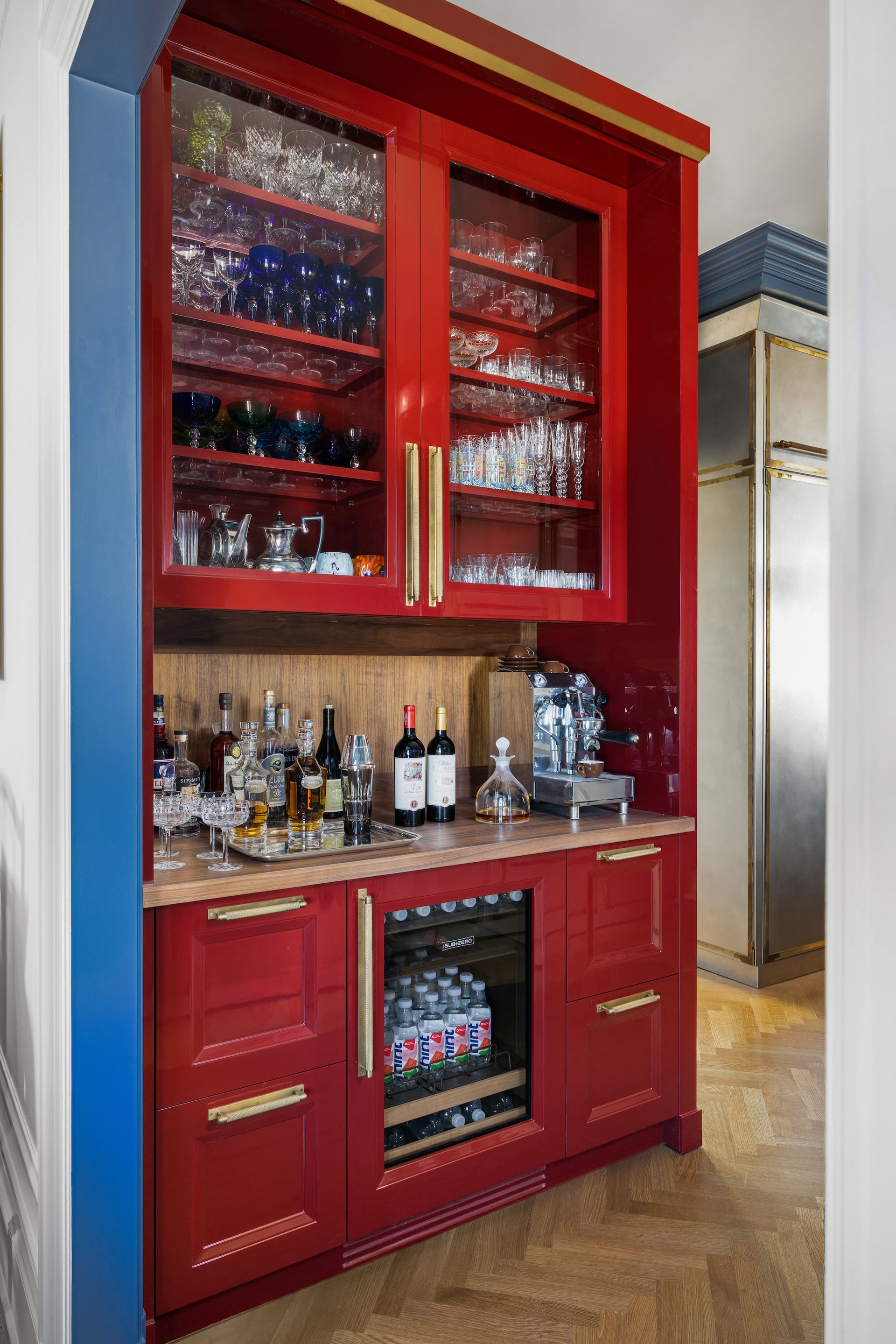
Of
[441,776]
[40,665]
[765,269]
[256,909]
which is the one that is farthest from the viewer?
Result: [765,269]

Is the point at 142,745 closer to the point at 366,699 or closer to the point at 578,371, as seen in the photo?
the point at 366,699

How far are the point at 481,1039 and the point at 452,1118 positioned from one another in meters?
0.19

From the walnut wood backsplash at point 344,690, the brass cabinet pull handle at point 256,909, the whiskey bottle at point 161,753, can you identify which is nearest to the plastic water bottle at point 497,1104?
the brass cabinet pull handle at point 256,909

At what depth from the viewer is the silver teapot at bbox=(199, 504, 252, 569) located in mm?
1767

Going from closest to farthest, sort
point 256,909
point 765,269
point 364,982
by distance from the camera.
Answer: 1. point 256,909
2. point 364,982
3. point 765,269

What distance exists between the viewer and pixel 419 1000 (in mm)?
1926

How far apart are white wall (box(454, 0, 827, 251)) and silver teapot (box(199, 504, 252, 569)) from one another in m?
1.52

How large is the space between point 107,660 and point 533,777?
1286 millimetres

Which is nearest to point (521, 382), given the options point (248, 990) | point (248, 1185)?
point (248, 990)

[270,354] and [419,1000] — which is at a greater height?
[270,354]

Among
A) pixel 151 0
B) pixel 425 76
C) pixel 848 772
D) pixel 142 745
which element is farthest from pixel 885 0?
pixel 425 76

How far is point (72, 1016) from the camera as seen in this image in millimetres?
1292

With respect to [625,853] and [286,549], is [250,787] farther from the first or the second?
[625,853]

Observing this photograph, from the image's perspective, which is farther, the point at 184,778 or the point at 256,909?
the point at 184,778
